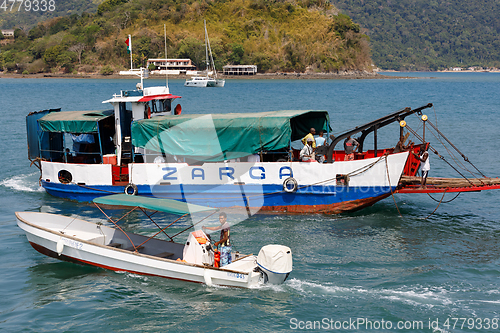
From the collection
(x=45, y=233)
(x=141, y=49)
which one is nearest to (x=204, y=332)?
(x=45, y=233)

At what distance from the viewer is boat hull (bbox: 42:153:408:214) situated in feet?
56.1

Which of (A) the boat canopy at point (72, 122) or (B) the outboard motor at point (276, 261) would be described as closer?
(B) the outboard motor at point (276, 261)

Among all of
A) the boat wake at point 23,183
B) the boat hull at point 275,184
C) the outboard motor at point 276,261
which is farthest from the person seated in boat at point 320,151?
the boat wake at point 23,183

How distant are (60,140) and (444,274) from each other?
17647 millimetres

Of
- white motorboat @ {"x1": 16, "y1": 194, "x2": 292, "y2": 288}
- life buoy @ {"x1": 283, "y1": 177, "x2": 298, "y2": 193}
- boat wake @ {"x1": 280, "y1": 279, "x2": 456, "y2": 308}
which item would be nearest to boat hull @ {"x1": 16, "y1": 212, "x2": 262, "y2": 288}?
white motorboat @ {"x1": 16, "y1": 194, "x2": 292, "y2": 288}

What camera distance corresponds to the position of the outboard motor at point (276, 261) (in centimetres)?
1159

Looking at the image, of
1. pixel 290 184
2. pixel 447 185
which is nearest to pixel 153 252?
pixel 290 184

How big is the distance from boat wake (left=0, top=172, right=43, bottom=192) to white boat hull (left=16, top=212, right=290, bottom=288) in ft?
29.9

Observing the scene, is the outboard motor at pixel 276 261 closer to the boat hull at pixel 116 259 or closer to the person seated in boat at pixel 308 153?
the boat hull at pixel 116 259

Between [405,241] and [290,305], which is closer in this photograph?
[290,305]

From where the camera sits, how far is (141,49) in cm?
16012

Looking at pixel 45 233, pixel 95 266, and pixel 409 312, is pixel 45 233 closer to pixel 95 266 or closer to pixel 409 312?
pixel 95 266

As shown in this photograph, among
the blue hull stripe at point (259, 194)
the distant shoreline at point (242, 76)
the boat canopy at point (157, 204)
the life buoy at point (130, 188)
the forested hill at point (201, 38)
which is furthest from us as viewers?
the forested hill at point (201, 38)

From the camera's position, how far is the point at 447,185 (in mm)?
16703
